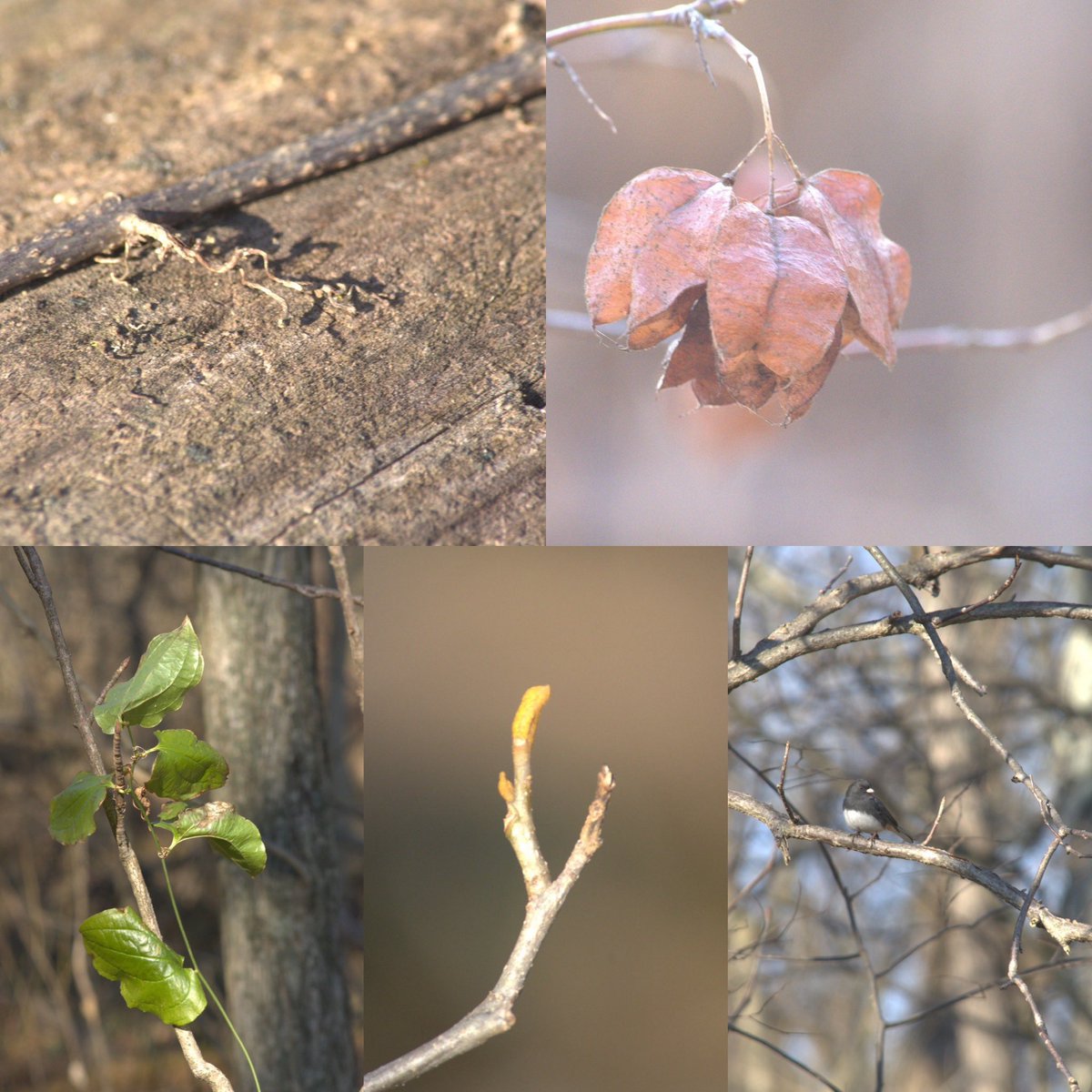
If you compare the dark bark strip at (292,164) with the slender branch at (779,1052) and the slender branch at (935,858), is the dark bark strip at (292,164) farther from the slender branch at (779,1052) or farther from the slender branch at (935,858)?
the slender branch at (779,1052)

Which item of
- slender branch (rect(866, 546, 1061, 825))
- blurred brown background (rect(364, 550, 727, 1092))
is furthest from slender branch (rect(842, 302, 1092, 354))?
blurred brown background (rect(364, 550, 727, 1092))

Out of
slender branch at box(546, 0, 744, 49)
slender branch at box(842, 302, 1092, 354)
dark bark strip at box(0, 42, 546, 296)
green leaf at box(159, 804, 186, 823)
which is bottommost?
green leaf at box(159, 804, 186, 823)

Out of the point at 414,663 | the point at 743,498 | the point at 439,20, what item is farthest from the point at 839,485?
the point at 439,20

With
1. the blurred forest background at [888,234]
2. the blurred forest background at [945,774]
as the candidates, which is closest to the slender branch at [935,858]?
the blurred forest background at [888,234]

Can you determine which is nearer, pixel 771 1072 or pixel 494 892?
pixel 494 892

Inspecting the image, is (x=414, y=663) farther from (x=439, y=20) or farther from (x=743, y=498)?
(x=439, y=20)

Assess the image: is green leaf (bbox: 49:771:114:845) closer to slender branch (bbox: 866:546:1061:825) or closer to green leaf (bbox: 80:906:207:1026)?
green leaf (bbox: 80:906:207:1026)

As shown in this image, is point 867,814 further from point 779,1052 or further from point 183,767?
point 183,767
